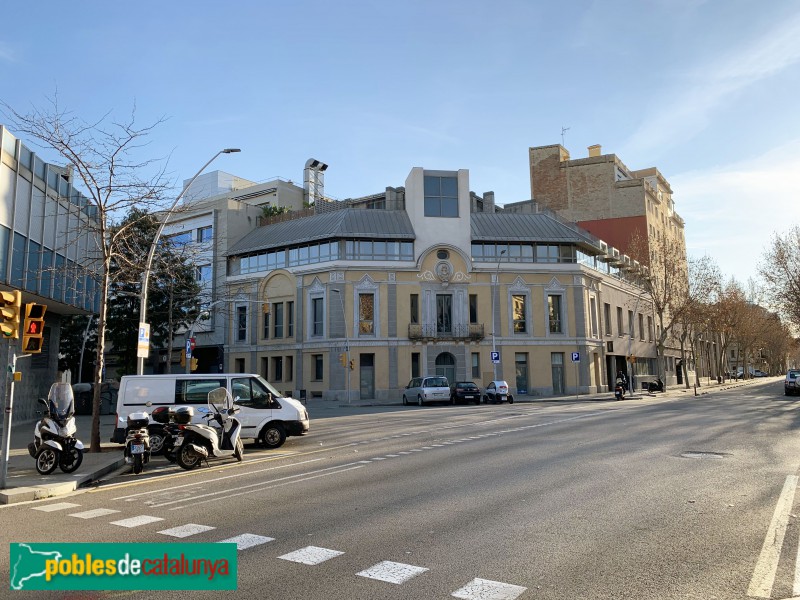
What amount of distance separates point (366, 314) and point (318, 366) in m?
5.50

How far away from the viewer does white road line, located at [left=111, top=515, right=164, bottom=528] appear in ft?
23.2

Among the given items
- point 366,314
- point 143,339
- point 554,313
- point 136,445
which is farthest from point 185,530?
point 554,313

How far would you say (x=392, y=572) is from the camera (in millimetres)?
5109

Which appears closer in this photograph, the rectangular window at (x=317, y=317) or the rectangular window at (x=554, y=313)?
the rectangular window at (x=317, y=317)

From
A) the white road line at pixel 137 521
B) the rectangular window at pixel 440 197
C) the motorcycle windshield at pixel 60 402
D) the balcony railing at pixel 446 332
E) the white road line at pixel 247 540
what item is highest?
the rectangular window at pixel 440 197

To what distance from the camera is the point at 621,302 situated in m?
55.8

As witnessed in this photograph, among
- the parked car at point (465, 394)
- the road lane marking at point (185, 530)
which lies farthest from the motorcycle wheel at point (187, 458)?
the parked car at point (465, 394)

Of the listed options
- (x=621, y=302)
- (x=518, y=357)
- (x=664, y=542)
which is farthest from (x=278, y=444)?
(x=621, y=302)

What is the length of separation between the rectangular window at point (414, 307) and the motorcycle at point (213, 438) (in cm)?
3233

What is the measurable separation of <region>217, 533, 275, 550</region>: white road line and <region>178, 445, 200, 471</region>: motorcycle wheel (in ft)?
18.9

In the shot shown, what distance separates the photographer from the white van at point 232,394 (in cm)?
1449

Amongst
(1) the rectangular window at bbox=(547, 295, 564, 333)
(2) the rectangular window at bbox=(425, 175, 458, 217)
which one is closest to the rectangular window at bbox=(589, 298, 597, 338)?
(1) the rectangular window at bbox=(547, 295, 564, 333)

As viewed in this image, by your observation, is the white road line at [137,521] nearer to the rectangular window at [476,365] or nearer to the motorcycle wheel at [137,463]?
the motorcycle wheel at [137,463]

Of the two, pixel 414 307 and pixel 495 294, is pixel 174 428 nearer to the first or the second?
pixel 414 307
